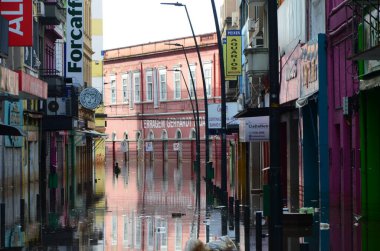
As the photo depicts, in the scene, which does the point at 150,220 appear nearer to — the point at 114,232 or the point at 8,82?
the point at 114,232

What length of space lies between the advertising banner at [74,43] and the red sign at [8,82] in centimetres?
2309

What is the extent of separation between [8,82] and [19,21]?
10.8ft

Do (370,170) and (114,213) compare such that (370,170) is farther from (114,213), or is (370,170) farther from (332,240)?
(114,213)

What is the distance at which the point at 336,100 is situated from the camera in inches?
1038

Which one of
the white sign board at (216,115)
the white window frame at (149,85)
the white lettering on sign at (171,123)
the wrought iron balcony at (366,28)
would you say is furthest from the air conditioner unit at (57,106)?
the white window frame at (149,85)

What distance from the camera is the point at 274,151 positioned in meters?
13.5

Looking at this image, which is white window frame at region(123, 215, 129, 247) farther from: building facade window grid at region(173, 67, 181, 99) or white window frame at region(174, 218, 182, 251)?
building facade window grid at region(173, 67, 181, 99)

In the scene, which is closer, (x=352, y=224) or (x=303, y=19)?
(x=352, y=224)

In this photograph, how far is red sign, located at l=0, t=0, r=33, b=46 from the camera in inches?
1307

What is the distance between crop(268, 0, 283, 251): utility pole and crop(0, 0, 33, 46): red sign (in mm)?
20499

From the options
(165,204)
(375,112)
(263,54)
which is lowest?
(165,204)

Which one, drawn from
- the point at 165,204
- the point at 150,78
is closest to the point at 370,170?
the point at 165,204

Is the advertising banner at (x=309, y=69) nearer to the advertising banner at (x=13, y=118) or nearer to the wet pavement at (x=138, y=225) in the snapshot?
the wet pavement at (x=138, y=225)

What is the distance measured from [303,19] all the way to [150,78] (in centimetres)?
6993
